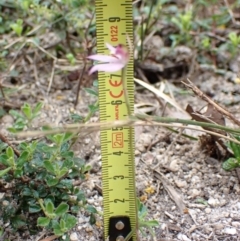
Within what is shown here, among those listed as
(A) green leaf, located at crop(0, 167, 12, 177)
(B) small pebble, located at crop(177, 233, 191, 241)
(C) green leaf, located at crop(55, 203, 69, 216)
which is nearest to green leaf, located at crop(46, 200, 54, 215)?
(C) green leaf, located at crop(55, 203, 69, 216)

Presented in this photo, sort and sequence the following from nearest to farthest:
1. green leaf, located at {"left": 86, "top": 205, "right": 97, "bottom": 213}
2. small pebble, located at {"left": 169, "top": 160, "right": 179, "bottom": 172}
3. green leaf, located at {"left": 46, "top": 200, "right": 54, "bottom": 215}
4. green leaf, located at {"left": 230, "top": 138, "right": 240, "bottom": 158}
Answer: green leaf, located at {"left": 46, "top": 200, "right": 54, "bottom": 215}, green leaf, located at {"left": 86, "top": 205, "right": 97, "bottom": 213}, green leaf, located at {"left": 230, "top": 138, "right": 240, "bottom": 158}, small pebble, located at {"left": 169, "top": 160, "right": 179, "bottom": 172}

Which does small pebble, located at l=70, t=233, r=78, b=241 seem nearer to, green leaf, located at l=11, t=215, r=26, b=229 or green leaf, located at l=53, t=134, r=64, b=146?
green leaf, located at l=11, t=215, r=26, b=229

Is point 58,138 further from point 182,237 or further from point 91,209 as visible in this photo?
point 182,237

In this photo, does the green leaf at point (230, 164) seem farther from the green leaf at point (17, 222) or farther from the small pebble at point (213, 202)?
the green leaf at point (17, 222)

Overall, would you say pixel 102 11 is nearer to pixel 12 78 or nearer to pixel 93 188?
pixel 93 188

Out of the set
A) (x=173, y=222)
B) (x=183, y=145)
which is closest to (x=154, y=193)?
(x=173, y=222)

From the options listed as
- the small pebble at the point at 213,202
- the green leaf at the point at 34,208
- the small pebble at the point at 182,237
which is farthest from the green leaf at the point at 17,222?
the small pebble at the point at 213,202

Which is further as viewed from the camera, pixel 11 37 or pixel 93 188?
pixel 11 37
